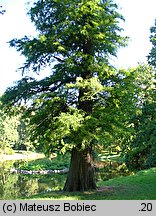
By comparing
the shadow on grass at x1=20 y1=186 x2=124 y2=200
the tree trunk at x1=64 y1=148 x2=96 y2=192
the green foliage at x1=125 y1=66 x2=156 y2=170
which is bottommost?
the shadow on grass at x1=20 y1=186 x2=124 y2=200

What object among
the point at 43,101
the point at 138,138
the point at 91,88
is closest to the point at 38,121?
the point at 43,101

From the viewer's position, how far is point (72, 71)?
12852 mm

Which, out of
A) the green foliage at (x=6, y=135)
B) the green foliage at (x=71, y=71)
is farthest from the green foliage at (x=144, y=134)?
the green foliage at (x=6, y=135)

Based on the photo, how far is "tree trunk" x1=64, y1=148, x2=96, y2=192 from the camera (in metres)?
13.2

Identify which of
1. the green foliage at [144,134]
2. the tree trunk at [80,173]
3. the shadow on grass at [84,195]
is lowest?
the shadow on grass at [84,195]

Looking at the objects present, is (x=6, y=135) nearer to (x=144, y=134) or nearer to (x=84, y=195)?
(x=144, y=134)

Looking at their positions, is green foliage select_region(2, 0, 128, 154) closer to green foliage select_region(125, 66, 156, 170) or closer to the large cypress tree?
the large cypress tree

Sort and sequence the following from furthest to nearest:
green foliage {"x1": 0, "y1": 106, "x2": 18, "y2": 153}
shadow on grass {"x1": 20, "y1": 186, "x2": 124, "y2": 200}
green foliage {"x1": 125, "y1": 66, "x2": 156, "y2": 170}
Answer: green foliage {"x1": 0, "y1": 106, "x2": 18, "y2": 153}
green foliage {"x1": 125, "y1": 66, "x2": 156, "y2": 170}
shadow on grass {"x1": 20, "y1": 186, "x2": 124, "y2": 200}

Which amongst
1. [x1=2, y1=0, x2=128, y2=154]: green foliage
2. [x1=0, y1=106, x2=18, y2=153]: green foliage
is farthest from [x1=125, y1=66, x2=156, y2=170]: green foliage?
[x1=0, y1=106, x2=18, y2=153]: green foliage

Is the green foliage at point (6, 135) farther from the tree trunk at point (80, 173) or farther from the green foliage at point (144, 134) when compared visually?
the tree trunk at point (80, 173)

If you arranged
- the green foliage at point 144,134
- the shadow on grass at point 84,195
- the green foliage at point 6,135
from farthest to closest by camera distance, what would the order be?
the green foliage at point 6,135 < the green foliage at point 144,134 < the shadow on grass at point 84,195

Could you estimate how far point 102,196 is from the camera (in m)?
12.1

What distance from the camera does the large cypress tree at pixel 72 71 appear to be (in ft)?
40.1

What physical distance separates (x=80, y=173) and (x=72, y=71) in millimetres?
4443
